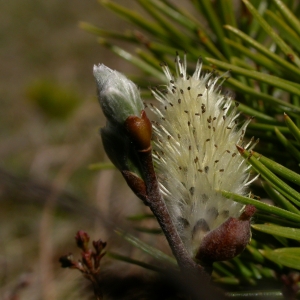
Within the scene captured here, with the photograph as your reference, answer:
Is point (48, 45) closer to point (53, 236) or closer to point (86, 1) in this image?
point (86, 1)

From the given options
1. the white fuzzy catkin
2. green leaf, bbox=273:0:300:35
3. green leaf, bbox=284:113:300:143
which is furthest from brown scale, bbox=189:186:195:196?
green leaf, bbox=273:0:300:35

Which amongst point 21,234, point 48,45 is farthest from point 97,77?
point 48,45

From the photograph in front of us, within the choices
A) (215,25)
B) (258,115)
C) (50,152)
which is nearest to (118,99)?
(258,115)

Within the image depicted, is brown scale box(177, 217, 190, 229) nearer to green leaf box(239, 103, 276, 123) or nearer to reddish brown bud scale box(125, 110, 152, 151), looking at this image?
reddish brown bud scale box(125, 110, 152, 151)

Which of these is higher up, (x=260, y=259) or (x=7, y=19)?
(x=7, y=19)

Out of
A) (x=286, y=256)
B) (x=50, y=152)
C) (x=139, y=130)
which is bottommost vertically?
(x=286, y=256)

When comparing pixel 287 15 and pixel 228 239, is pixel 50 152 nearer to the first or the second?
pixel 287 15
